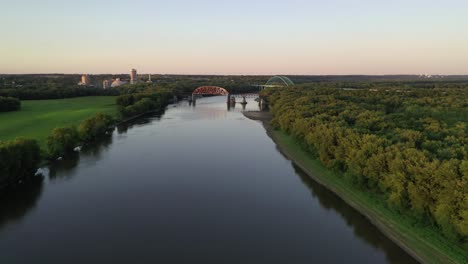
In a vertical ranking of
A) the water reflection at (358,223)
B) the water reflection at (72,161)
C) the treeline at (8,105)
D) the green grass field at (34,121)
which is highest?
the treeline at (8,105)

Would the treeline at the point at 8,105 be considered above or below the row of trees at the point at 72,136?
above

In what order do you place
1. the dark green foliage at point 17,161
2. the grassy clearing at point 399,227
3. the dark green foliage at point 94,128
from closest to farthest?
the grassy clearing at point 399,227
the dark green foliage at point 17,161
the dark green foliage at point 94,128

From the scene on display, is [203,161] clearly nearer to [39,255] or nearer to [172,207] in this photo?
[172,207]

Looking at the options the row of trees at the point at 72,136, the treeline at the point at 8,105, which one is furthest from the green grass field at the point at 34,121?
the row of trees at the point at 72,136

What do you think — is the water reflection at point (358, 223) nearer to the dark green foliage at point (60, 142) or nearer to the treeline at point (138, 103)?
the dark green foliage at point (60, 142)

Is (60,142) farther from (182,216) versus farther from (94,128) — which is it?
(182,216)

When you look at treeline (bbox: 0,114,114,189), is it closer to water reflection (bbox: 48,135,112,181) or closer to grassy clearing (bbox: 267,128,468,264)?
water reflection (bbox: 48,135,112,181)

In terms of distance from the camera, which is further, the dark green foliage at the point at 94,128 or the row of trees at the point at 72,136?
the dark green foliage at the point at 94,128

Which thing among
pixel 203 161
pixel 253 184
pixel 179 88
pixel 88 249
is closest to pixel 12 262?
pixel 88 249
